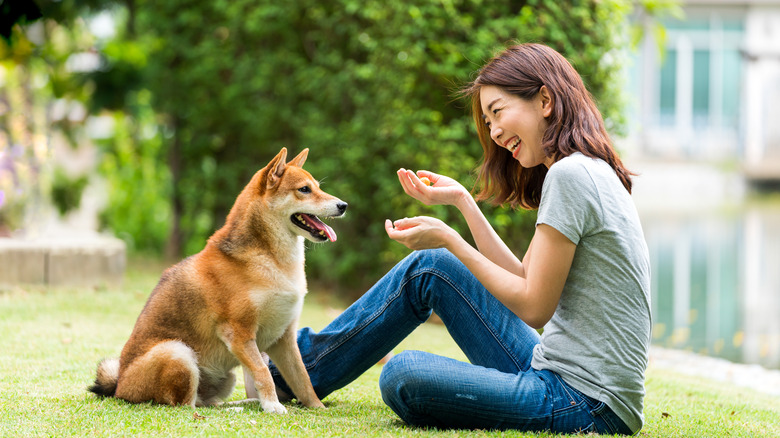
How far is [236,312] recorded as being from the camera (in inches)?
120

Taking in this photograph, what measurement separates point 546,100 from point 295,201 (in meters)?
1.16

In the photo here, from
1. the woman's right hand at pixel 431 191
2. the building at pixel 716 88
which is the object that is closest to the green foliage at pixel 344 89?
the woman's right hand at pixel 431 191

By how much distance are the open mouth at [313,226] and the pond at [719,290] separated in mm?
4759

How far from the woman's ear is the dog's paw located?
1.53m

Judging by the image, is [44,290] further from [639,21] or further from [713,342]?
[713,342]

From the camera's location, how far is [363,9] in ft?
22.3

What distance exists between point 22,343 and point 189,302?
197 centimetres

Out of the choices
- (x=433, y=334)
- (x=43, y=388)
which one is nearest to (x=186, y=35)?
(x=433, y=334)

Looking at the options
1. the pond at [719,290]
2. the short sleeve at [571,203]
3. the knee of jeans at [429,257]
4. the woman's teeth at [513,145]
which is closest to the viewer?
the short sleeve at [571,203]

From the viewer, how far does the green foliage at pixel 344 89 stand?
6.09 m

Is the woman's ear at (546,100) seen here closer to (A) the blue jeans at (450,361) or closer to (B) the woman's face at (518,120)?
(B) the woman's face at (518,120)

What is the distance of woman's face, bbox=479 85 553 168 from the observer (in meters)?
2.69

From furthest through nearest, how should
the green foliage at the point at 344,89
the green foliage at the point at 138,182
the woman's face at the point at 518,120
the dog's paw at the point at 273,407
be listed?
the green foliage at the point at 138,182 → the green foliage at the point at 344,89 → the dog's paw at the point at 273,407 → the woman's face at the point at 518,120

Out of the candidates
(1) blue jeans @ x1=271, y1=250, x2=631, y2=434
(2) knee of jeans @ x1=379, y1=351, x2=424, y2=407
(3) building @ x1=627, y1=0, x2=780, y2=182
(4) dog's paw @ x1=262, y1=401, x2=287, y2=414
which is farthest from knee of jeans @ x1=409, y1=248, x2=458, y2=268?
(3) building @ x1=627, y1=0, x2=780, y2=182
